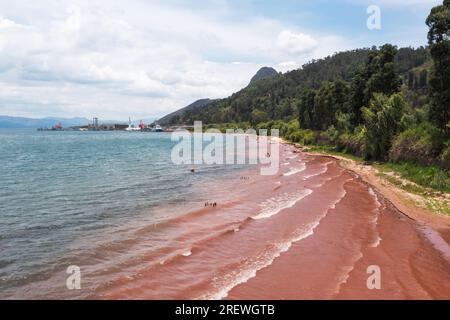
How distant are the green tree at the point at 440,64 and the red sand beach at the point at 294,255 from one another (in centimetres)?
1082

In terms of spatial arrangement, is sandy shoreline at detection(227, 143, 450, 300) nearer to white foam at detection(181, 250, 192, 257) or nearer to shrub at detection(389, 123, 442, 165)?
white foam at detection(181, 250, 192, 257)

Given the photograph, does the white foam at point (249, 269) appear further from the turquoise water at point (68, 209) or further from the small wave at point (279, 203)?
the turquoise water at point (68, 209)

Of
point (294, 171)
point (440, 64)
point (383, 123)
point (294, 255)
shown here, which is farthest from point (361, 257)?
Result: point (383, 123)

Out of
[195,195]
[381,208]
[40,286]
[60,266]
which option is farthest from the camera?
[195,195]

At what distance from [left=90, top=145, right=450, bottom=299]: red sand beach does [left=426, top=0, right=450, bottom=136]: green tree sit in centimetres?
1082

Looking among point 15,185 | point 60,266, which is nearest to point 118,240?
point 60,266

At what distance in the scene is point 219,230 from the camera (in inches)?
985

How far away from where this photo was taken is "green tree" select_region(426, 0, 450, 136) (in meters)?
36.8

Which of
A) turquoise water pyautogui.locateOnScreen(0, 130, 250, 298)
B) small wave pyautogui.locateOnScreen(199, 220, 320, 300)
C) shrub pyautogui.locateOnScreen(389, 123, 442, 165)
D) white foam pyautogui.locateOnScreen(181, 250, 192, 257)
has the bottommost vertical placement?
small wave pyautogui.locateOnScreen(199, 220, 320, 300)

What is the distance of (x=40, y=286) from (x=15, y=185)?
90.1 feet

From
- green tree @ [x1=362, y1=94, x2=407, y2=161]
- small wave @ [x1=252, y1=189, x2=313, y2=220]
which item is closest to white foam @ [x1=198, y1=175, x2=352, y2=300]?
small wave @ [x1=252, y1=189, x2=313, y2=220]

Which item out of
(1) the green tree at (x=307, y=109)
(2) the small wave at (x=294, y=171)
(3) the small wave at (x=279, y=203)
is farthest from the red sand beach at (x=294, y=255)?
(1) the green tree at (x=307, y=109)

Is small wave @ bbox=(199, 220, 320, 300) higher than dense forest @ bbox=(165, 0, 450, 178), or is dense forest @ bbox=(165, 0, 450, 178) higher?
dense forest @ bbox=(165, 0, 450, 178)

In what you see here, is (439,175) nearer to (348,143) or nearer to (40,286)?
(40,286)
